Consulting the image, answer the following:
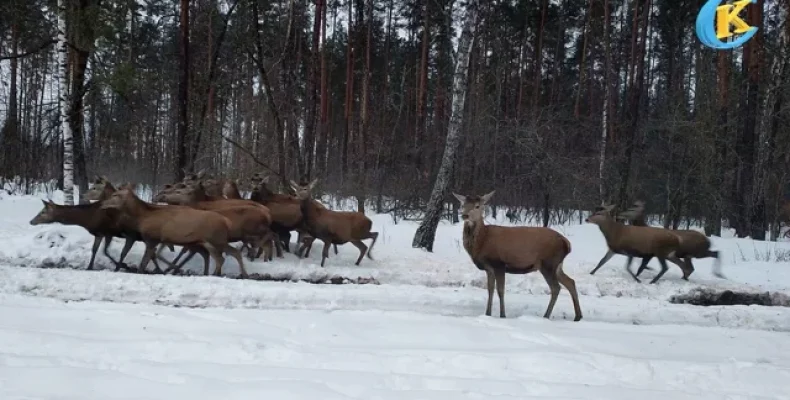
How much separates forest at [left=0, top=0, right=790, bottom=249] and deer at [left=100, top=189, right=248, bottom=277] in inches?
206

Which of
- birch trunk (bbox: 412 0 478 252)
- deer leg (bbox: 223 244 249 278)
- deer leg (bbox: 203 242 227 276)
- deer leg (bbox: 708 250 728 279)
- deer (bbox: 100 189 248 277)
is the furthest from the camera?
birch trunk (bbox: 412 0 478 252)

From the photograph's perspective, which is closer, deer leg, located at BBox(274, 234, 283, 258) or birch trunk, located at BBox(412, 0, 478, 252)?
deer leg, located at BBox(274, 234, 283, 258)

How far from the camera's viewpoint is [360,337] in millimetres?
6410

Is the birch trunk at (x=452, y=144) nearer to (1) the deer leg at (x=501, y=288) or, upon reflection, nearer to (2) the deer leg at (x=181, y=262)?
(2) the deer leg at (x=181, y=262)

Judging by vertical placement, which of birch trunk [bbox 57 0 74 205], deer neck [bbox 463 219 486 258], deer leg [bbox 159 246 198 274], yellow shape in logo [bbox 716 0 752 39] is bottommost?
deer leg [bbox 159 246 198 274]

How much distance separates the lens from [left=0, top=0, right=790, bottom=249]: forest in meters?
17.1

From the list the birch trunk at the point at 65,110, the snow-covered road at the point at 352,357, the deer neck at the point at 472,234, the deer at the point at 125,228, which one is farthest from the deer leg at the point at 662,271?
the birch trunk at the point at 65,110

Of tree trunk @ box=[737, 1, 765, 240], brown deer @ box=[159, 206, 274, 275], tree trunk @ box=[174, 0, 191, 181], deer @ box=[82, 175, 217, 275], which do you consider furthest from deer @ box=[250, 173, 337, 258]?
tree trunk @ box=[737, 1, 765, 240]

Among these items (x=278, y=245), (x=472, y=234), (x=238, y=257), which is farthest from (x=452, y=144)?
(x=472, y=234)

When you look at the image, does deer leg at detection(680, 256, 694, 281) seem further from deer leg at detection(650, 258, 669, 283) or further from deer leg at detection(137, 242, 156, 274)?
deer leg at detection(137, 242, 156, 274)

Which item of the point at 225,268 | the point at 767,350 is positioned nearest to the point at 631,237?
the point at 767,350

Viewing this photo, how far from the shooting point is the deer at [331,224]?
40.4ft

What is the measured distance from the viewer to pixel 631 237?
12.1 metres

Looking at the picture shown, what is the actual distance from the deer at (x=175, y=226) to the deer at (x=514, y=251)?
14.5ft
